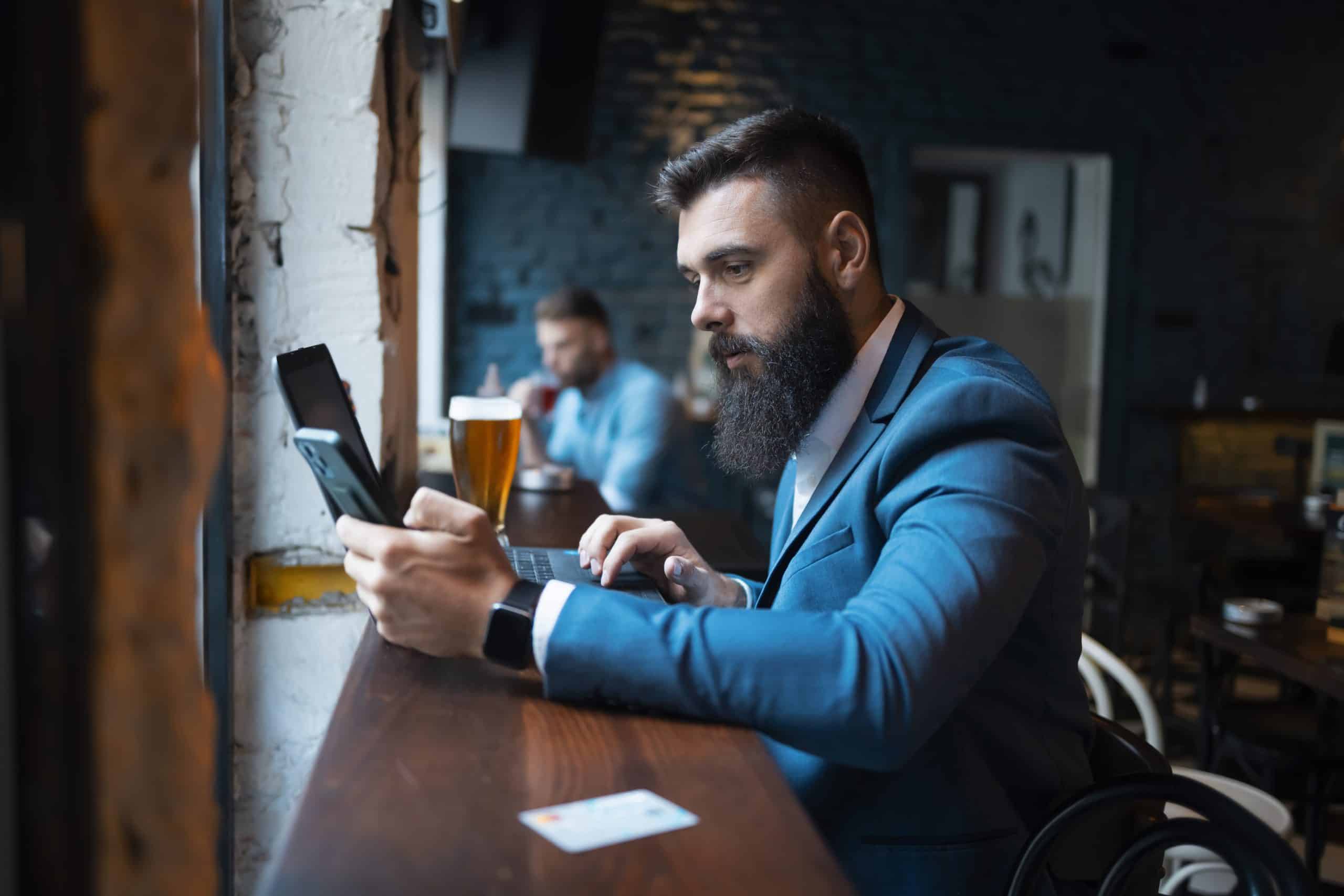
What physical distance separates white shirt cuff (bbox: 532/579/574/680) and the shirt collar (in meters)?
0.50

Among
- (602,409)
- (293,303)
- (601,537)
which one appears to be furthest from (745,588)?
(602,409)

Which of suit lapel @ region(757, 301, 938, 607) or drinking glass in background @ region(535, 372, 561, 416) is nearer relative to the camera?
suit lapel @ region(757, 301, 938, 607)

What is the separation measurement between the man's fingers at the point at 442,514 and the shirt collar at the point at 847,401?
0.53 m

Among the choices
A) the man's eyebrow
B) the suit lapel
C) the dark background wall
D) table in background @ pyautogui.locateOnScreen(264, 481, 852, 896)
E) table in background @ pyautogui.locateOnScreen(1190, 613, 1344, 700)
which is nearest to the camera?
table in background @ pyautogui.locateOnScreen(264, 481, 852, 896)

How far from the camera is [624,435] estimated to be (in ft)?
11.8

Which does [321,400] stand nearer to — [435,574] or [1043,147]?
[435,574]

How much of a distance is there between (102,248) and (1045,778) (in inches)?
38.7

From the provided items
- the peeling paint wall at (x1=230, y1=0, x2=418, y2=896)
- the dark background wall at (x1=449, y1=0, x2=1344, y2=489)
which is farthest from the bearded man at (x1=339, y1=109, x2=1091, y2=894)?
the dark background wall at (x1=449, y1=0, x2=1344, y2=489)

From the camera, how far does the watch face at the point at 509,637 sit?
865 mm

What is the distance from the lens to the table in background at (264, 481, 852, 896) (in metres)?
0.55

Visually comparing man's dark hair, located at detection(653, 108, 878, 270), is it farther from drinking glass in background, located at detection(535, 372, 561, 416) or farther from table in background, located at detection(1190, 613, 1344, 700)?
drinking glass in background, located at detection(535, 372, 561, 416)

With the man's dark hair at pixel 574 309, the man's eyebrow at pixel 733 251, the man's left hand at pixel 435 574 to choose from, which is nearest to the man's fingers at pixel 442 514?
the man's left hand at pixel 435 574

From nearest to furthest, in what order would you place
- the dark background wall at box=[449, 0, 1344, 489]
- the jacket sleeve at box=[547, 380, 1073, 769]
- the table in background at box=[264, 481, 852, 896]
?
the table in background at box=[264, 481, 852, 896]
the jacket sleeve at box=[547, 380, 1073, 769]
the dark background wall at box=[449, 0, 1344, 489]

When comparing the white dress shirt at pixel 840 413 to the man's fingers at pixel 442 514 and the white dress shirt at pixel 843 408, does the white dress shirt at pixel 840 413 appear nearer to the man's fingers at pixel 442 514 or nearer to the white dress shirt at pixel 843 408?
the white dress shirt at pixel 843 408
